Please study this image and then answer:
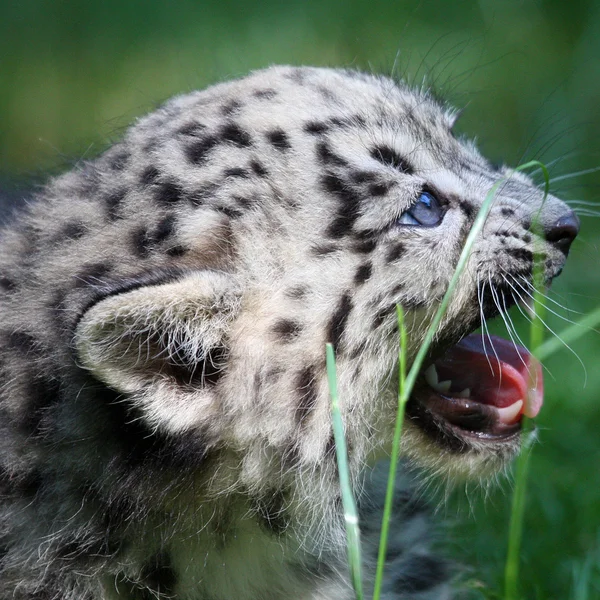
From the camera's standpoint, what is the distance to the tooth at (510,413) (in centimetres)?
329

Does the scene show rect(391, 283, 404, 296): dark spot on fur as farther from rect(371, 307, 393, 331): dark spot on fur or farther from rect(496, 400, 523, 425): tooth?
rect(496, 400, 523, 425): tooth

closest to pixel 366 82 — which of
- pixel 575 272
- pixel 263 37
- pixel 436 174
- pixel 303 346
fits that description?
pixel 436 174

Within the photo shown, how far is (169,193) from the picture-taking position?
302cm

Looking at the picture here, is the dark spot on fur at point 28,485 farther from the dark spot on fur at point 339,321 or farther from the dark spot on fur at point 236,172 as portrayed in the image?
the dark spot on fur at point 236,172

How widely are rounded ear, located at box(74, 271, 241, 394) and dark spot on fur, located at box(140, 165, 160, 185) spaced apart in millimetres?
401

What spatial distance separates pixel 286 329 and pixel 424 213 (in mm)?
607

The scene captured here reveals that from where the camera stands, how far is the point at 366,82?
351 cm

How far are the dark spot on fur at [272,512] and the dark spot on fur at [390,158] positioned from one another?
1066 mm

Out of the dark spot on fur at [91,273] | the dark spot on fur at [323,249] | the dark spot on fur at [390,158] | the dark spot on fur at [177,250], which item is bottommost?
the dark spot on fur at [91,273]

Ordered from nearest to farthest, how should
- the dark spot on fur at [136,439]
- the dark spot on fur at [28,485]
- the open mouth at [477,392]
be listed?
1. the dark spot on fur at [136,439]
2. the dark spot on fur at [28,485]
3. the open mouth at [477,392]

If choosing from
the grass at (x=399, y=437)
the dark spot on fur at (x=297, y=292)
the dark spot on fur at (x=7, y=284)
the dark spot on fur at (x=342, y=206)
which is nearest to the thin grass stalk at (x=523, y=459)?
the grass at (x=399, y=437)

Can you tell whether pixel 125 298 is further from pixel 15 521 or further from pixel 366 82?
pixel 366 82

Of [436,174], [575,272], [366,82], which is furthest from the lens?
[575,272]

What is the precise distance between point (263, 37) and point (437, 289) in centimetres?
606
